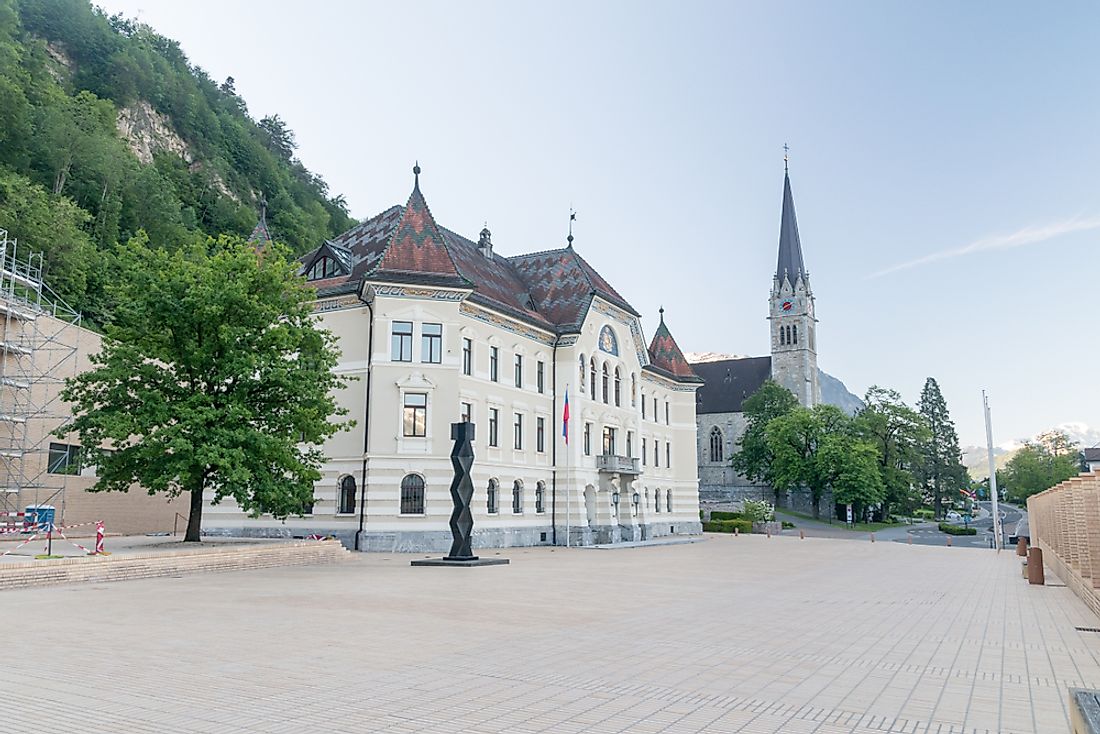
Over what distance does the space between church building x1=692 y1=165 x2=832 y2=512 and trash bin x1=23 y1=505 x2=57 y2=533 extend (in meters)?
78.2

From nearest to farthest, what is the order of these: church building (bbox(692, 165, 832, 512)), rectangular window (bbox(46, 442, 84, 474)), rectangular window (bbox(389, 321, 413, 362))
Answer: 1. rectangular window (bbox(389, 321, 413, 362))
2. rectangular window (bbox(46, 442, 84, 474))
3. church building (bbox(692, 165, 832, 512))

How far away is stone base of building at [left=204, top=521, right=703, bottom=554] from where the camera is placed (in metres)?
32.4

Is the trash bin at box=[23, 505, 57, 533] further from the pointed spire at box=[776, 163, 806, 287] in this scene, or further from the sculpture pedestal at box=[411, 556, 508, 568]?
the pointed spire at box=[776, 163, 806, 287]

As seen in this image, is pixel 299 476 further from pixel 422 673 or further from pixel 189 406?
pixel 422 673

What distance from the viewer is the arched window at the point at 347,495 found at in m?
33.9

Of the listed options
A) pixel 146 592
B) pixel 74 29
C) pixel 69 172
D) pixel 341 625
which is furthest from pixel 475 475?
pixel 74 29

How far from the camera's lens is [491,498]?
36844 mm

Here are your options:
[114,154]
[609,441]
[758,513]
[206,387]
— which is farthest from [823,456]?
[114,154]

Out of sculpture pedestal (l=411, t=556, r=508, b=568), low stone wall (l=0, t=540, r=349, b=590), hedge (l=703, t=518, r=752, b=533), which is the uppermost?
hedge (l=703, t=518, r=752, b=533)

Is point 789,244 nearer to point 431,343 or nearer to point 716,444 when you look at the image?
point 716,444

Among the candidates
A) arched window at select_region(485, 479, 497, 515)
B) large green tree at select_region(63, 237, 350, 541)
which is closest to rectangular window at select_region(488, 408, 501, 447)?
arched window at select_region(485, 479, 497, 515)

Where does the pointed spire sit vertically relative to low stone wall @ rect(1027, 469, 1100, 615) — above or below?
above

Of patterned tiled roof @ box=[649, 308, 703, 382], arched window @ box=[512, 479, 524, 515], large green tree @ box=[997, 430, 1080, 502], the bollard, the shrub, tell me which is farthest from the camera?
large green tree @ box=[997, 430, 1080, 502]

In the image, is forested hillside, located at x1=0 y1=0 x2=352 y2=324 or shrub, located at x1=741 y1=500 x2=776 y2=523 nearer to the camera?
forested hillside, located at x1=0 y1=0 x2=352 y2=324
